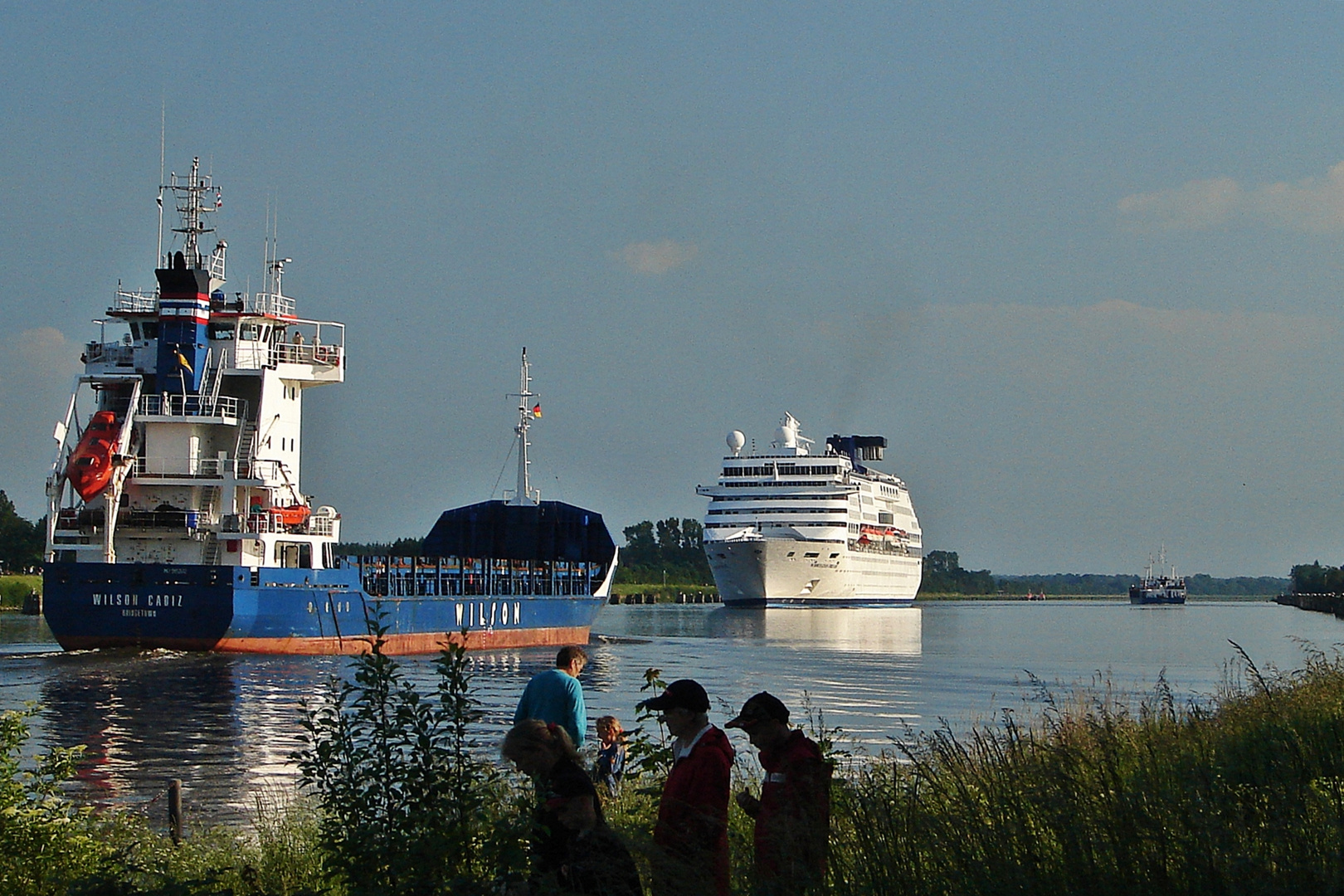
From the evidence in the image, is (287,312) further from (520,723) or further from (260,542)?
(520,723)

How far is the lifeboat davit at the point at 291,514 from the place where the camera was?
31.9 m

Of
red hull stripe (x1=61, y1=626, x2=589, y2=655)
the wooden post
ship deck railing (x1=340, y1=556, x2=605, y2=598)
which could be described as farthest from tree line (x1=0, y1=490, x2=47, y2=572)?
the wooden post

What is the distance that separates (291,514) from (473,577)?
39.6 ft

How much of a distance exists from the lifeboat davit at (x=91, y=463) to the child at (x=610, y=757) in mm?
22635

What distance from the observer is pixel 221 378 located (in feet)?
Answer: 106

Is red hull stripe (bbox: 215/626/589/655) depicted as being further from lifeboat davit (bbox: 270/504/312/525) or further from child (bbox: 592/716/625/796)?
child (bbox: 592/716/625/796)

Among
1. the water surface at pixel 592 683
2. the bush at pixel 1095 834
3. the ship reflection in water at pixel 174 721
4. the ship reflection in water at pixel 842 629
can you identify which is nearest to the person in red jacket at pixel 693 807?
the bush at pixel 1095 834

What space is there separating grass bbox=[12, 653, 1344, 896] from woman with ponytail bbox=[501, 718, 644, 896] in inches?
4.2

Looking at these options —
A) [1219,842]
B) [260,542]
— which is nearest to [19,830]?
[1219,842]

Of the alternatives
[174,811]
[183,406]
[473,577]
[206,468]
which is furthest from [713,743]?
[473,577]

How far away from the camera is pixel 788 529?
81562 mm

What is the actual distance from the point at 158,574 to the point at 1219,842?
2665 centimetres

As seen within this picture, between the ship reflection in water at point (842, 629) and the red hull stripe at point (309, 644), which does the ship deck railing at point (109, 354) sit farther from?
the ship reflection in water at point (842, 629)

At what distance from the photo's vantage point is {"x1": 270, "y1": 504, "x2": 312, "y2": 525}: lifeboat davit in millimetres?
31875
